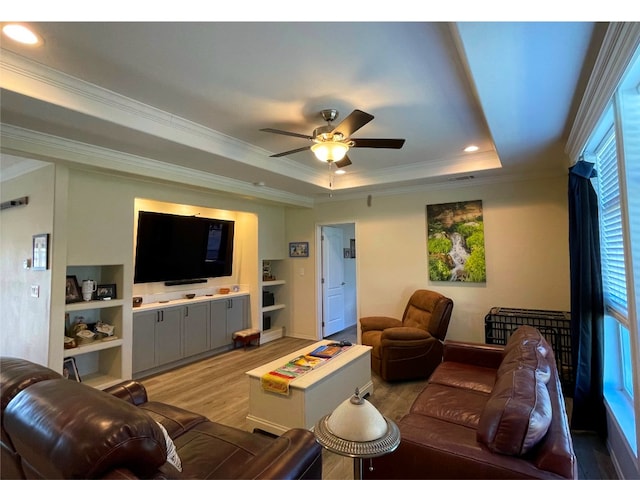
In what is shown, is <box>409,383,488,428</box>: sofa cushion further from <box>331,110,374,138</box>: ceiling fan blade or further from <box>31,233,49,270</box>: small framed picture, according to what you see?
<box>31,233,49,270</box>: small framed picture

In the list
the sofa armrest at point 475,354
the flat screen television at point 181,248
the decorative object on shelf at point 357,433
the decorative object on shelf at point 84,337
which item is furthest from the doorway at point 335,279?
the decorative object on shelf at point 357,433

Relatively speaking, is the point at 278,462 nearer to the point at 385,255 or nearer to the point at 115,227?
the point at 115,227

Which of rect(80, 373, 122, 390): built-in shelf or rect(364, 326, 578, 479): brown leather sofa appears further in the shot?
rect(80, 373, 122, 390): built-in shelf

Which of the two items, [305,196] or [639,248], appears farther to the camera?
[305,196]

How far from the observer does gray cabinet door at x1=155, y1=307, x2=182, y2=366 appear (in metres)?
4.25

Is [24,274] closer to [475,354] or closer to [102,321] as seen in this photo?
[102,321]

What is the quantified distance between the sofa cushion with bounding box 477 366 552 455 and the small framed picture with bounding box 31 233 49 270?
12.5 feet

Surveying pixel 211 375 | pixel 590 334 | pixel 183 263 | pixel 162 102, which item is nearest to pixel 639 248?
pixel 590 334

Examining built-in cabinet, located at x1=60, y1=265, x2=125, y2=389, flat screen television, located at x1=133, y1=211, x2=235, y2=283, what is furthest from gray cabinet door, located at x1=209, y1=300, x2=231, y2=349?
built-in cabinet, located at x1=60, y1=265, x2=125, y2=389

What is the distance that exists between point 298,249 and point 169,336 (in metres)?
2.68

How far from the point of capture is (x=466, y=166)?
4.12 meters

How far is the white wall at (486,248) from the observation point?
4.12 metres

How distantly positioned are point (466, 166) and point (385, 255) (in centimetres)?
184

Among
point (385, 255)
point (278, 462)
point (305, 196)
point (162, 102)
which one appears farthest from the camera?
point (305, 196)
